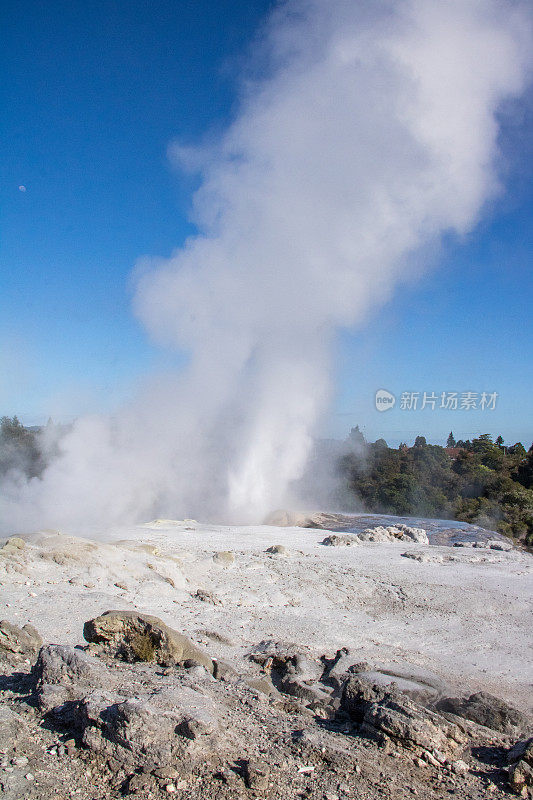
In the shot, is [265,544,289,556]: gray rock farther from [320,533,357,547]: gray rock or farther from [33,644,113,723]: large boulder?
[33,644,113,723]: large boulder

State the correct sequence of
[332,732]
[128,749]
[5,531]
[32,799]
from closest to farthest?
[32,799] < [128,749] < [332,732] < [5,531]

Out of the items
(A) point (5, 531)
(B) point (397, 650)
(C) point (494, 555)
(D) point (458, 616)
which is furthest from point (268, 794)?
(A) point (5, 531)

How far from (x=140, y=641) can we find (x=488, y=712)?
151 inches

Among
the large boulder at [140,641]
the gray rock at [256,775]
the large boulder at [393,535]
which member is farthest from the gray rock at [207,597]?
the large boulder at [393,535]

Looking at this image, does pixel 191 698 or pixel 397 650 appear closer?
pixel 191 698

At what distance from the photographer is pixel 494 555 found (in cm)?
1709

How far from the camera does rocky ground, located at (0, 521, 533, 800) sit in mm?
4020

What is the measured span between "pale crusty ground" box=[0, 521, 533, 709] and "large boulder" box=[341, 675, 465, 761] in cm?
240

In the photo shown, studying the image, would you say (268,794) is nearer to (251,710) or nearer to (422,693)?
(251,710)

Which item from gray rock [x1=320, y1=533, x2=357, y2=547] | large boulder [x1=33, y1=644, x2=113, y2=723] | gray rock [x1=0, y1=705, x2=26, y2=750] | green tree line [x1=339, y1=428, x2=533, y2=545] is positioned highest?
green tree line [x1=339, y1=428, x2=533, y2=545]

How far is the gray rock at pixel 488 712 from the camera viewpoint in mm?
5422

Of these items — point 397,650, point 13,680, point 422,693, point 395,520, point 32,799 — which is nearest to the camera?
point 32,799

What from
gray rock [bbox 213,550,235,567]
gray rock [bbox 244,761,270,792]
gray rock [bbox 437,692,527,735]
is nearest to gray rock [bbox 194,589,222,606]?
gray rock [bbox 213,550,235,567]

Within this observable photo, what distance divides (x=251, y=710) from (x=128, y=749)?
4.83 feet
